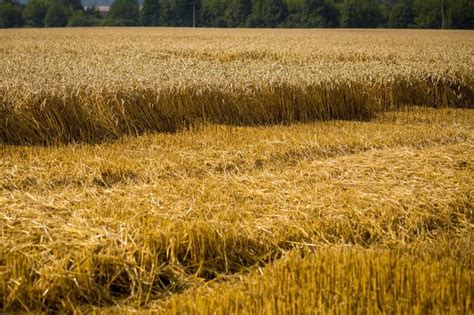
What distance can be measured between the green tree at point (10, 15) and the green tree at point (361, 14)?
139ft

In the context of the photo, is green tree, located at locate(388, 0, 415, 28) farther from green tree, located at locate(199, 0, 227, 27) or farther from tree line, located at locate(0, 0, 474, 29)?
green tree, located at locate(199, 0, 227, 27)

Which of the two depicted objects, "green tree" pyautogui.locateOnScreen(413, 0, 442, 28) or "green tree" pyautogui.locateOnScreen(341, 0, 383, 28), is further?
"green tree" pyautogui.locateOnScreen(341, 0, 383, 28)

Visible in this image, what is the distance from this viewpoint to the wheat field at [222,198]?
15.2ft

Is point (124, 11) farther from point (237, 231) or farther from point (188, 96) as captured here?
point (237, 231)

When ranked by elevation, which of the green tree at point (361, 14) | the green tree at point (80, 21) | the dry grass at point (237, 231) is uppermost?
the green tree at point (361, 14)

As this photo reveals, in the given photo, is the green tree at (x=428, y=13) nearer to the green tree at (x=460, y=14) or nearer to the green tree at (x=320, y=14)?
the green tree at (x=460, y=14)

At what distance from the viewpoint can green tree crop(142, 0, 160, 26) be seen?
299 ft

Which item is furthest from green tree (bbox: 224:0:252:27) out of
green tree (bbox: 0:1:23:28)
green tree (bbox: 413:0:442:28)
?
green tree (bbox: 0:1:23:28)

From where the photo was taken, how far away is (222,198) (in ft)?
21.1

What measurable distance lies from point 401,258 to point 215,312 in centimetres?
172

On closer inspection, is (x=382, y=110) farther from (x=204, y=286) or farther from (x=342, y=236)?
(x=204, y=286)

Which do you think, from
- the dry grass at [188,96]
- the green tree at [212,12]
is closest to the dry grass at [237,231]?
the dry grass at [188,96]

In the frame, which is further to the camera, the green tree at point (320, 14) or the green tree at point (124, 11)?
the green tree at point (124, 11)

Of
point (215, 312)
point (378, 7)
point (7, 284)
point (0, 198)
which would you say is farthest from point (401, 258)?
point (378, 7)
